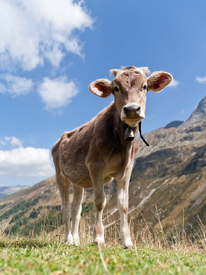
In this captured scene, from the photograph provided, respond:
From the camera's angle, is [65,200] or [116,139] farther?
[65,200]

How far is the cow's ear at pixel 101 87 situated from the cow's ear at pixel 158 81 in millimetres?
1138

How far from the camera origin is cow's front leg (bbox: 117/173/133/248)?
228 inches

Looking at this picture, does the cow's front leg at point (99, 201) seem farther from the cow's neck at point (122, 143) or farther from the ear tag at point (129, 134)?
the ear tag at point (129, 134)

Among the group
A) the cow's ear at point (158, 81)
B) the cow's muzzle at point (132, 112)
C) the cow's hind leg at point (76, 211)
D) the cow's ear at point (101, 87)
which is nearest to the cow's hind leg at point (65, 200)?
the cow's hind leg at point (76, 211)

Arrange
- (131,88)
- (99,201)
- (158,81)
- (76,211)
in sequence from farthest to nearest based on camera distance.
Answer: (76,211), (158,81), (99,201), (131,88)

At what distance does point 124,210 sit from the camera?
6.25 metres

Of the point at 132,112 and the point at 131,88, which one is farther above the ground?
the point at 131,88

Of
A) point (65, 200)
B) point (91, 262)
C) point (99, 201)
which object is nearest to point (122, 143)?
point (99, 201)

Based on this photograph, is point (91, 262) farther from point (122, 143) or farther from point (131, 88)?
point (131, 88)

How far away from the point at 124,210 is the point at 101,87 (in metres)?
3.62

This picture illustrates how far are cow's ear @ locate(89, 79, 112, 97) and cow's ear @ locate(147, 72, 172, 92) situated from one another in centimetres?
114

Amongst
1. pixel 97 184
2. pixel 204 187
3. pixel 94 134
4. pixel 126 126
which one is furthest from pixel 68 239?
pixel 204 187

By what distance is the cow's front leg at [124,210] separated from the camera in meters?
5.78

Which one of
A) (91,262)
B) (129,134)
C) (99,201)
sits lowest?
(91,262)
